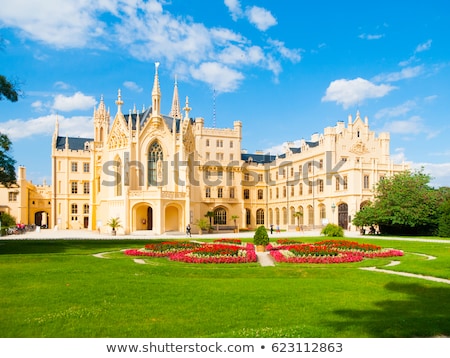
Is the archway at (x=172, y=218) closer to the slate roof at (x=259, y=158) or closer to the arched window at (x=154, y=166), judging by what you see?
the arched window at (x=154, y=166)

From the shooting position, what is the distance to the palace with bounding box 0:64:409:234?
53.1m

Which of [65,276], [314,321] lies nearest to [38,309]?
[65,276]

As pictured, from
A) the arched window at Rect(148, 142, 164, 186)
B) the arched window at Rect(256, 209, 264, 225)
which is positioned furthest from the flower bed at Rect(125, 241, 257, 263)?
the arched window at Rect(256, 209, 264, 225)

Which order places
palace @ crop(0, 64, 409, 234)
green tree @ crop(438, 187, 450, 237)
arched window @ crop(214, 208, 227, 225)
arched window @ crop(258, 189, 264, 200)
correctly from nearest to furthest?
green tree @ crop(438, 187, 450, 237), palace @ crop(0, 64, 409, 234), arched window @ crop(214, 208, 227, 225), arched window @ crop(258, 189, 264, 200)

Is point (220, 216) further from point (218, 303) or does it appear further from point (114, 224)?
point (218, 303)

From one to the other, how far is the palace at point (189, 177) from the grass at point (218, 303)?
3527cm

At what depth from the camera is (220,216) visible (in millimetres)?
69438

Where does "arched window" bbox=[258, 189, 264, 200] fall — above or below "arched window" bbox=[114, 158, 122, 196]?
below

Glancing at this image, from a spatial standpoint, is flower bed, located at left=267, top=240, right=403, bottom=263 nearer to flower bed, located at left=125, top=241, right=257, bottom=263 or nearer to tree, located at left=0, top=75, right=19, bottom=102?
flower bed, located at left=125, top=241, right=257, bottom=263

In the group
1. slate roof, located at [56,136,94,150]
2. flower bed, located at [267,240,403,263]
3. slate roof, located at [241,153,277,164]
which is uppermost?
slate roof, located at [56,136,94,150]

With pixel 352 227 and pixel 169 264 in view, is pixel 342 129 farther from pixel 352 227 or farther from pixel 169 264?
pixel 169 264

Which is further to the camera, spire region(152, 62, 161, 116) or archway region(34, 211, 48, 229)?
archway region(34, 211, 48, 229)

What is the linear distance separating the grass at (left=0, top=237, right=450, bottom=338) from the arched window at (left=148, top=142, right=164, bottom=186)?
3746 centimetres

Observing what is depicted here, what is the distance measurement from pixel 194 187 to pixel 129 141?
11.1 m
